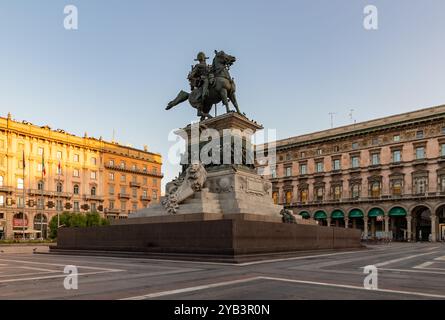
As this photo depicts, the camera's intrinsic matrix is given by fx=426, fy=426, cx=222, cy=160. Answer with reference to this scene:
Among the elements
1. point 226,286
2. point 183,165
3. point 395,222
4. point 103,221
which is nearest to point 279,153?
point 395,222

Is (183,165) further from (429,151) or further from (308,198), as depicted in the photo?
(308,198)

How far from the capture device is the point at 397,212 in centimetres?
6762

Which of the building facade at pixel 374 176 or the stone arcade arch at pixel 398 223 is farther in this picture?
the stone arcade arch at pixel 398 223

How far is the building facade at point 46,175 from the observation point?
228 feet

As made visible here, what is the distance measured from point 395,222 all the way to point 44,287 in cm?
7091

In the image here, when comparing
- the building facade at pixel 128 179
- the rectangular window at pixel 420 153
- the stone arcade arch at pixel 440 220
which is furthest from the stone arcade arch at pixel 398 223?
the building facade at pixel 128 179

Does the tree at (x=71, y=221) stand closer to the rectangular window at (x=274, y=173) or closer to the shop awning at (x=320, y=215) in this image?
the rectangular window at (x=274, y=173)

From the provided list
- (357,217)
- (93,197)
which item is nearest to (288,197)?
(357,217)

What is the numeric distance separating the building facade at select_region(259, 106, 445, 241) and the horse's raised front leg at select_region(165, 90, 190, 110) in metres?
52.6

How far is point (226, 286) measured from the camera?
8461 mm

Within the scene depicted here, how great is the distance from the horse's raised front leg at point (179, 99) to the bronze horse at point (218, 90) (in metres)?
0.41

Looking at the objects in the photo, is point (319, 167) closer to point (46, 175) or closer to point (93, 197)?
point (93, 197)

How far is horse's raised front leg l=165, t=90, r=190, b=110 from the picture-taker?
919 inches
